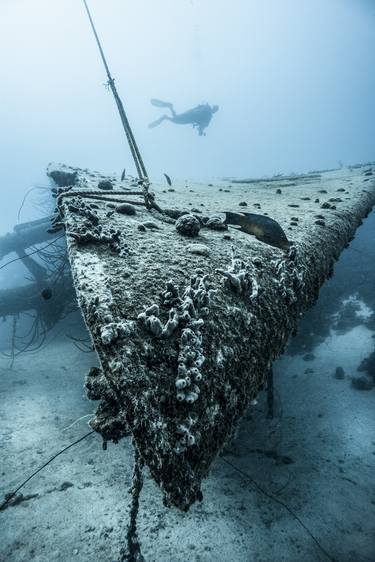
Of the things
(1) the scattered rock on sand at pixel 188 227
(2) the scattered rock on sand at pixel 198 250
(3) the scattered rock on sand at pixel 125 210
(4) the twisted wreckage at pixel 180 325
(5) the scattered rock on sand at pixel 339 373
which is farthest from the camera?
(5) the scattered rock on sand at pixel 339 373

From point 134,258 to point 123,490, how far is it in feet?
12.7

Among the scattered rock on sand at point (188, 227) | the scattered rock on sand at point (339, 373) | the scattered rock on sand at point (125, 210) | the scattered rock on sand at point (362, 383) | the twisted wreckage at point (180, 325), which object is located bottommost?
the scattered rock on sand at point (339, 373)

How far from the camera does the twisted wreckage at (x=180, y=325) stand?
85cm

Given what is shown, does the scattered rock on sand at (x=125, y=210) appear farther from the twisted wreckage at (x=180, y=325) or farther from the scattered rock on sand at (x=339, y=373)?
the scattered rock on sand at (x=339, y=373)

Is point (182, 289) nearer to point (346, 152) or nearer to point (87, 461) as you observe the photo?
point (87, 461)

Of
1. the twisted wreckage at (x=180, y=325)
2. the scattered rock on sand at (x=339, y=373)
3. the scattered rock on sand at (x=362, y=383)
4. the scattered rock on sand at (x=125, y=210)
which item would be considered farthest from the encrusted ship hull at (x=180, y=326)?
the scattered rock on sand at (x=339, y=373)

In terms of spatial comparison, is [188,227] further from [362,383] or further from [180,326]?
[362,383]

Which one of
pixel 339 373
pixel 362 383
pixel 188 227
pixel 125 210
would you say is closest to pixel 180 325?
pixel 188 227

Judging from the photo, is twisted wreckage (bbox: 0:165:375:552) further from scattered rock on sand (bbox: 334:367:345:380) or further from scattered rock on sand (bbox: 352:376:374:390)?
scattered rock on sand (bbox: 334:367:345:380)

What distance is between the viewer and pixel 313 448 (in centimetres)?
514

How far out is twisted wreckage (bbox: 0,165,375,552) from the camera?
0.85 m

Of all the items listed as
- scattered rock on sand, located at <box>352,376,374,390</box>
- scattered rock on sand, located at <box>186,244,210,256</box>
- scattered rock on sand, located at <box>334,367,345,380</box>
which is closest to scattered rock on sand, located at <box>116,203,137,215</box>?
scattered rock on sand, located at <box>186,244,210,256</box>

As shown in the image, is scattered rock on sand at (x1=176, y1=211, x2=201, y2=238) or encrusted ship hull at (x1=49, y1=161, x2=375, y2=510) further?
scattered rock on sand at (x1=176, y1=211, x2=201, y2=238)

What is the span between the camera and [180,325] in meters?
1.11
